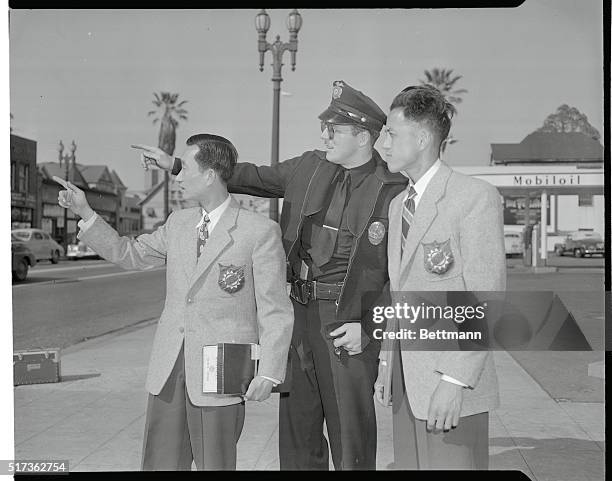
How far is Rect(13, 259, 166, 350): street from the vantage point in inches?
143

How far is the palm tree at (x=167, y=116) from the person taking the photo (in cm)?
359

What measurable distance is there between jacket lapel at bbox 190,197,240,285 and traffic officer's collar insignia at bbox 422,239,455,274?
0.78 m

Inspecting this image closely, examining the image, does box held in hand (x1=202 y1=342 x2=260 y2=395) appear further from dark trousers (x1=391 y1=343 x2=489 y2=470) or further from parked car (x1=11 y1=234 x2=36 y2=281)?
parked car (x1=11 y1=234 x2=36 y2=281)

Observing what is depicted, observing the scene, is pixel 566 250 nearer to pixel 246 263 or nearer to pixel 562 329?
pixel 562 329

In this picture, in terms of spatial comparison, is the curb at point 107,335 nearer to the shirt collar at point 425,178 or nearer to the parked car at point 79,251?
the parked car at point 79,251

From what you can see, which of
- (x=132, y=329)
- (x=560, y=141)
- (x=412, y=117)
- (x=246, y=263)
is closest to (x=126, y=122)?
(x=246, y=263)

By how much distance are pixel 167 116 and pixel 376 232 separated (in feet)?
3.29

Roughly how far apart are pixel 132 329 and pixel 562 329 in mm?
2294

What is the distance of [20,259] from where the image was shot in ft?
12.2

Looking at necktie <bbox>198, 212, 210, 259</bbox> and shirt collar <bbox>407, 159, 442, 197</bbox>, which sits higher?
shirt collar <bbox>407, 159, 442, 197</bbox>

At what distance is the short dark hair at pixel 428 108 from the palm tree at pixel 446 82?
1.4 inches

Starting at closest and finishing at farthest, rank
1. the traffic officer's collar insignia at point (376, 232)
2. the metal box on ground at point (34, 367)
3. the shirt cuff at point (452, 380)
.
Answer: the shirt cuff at point (452, 380)
the traffic officer's collar insignia at point (376, 232)
the metal box on ground at point (34, 367)

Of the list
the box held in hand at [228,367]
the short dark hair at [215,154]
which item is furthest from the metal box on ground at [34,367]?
the short dark hair at [215,154]

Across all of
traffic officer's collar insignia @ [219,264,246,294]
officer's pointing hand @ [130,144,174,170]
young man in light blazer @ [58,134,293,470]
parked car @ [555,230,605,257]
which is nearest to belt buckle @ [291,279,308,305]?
young man in light blazer @ [58,134,293,470]
